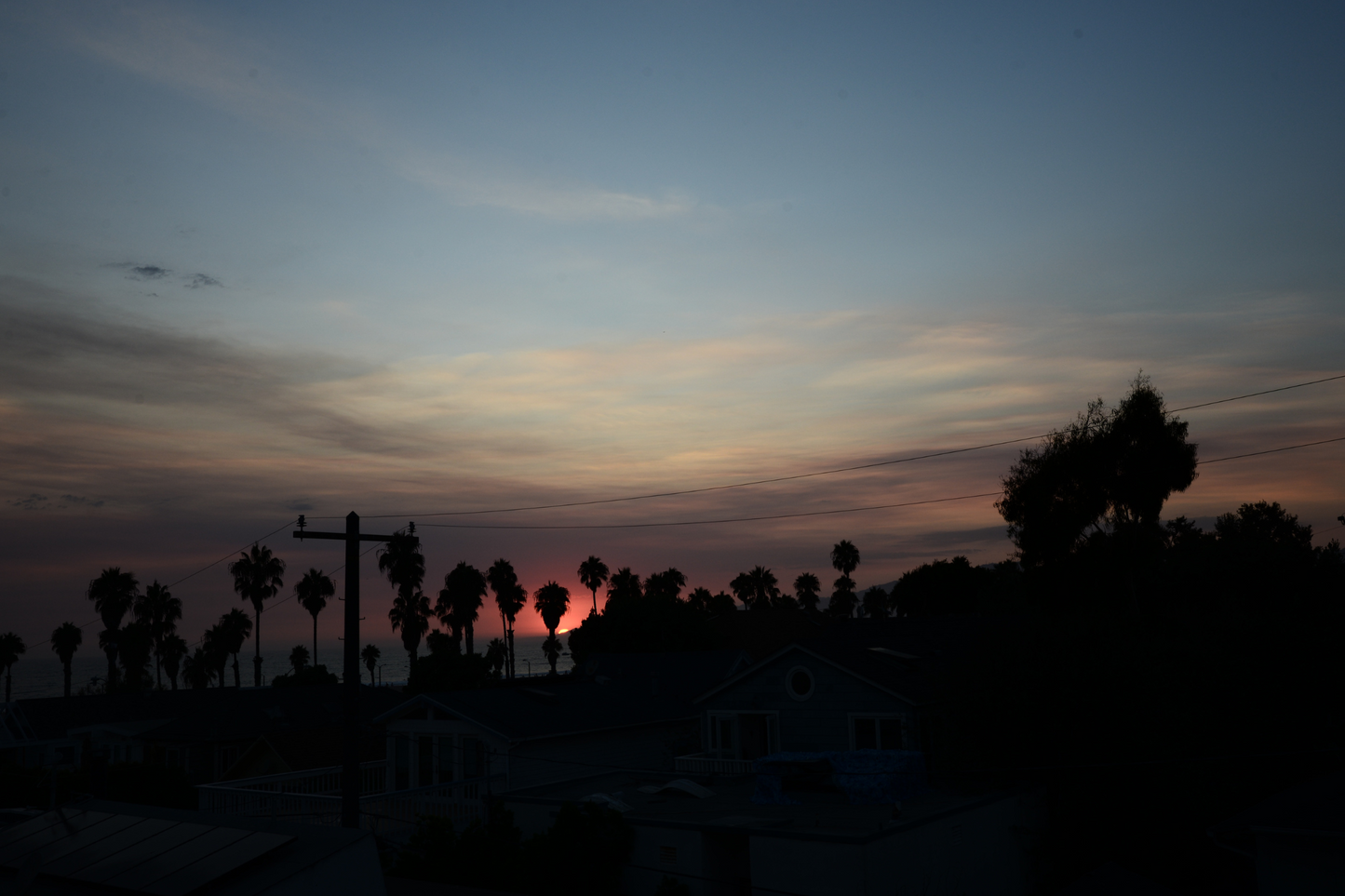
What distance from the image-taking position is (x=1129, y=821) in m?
27.0

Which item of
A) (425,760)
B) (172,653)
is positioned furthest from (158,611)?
(425,760)

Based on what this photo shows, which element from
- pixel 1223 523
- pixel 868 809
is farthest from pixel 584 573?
pixel 868 809

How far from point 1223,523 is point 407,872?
95.8 m

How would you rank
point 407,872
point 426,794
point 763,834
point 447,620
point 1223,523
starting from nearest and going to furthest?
1. point 763,834
2. point 407,872
3. point 426,794
4. point 1223,523
5. point 447,620

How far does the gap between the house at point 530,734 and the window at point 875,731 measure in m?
8.04

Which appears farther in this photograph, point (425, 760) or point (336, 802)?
point (425, 760)

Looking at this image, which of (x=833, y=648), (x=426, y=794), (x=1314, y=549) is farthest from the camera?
(x=1314, y=549)

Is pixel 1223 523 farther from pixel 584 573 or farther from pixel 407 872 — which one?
pixel 407 872

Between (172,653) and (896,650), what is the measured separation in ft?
314

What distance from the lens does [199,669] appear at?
10294 centimetres

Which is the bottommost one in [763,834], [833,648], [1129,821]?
[1129,821]

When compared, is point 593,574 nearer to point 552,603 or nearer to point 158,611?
point 552,603

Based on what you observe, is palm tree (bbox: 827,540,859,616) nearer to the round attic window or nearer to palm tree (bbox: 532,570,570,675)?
palm tree (bbox: 532,570,570,675)

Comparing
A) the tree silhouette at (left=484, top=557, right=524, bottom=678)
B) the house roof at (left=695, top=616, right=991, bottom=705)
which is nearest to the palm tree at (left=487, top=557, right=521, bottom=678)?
the tree silhouette at (left=484, top=557, right=524, bottom=678)
